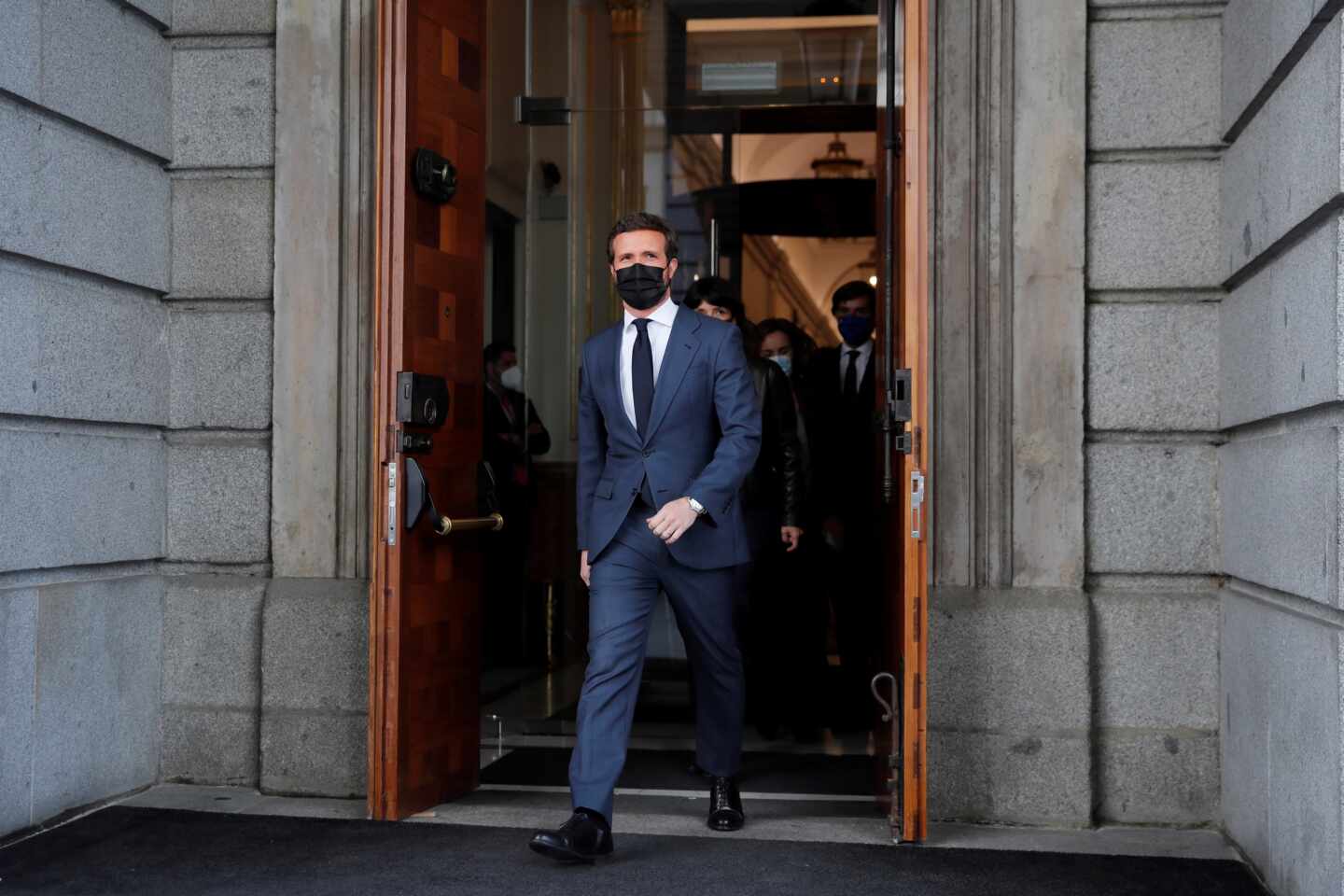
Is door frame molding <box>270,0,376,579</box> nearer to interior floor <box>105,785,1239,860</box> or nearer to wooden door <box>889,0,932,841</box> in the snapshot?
interior floor <box>105,785,1239,860</box>

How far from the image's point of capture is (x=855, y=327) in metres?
6.38

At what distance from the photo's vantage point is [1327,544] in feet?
11.6

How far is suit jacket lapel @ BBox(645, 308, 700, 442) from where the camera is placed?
4.50m

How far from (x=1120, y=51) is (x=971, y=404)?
1.33 m

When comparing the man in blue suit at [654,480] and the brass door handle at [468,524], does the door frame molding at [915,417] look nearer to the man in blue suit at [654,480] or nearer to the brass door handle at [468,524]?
the man in blue suit at [654,480]

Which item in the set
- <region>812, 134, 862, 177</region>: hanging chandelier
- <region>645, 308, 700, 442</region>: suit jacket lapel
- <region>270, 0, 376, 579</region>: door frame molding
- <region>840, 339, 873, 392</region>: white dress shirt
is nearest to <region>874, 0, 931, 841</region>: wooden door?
<region>645, 308, 700, 442</region>: suit jacket lapel

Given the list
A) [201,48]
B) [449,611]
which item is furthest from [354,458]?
[201,48]

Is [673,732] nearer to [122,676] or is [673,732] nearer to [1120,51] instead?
[122,676]

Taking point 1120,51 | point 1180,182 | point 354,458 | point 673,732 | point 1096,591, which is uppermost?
point 1120,51

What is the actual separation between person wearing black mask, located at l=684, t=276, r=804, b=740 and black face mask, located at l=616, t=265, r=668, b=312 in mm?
1157

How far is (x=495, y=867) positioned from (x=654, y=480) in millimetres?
1241

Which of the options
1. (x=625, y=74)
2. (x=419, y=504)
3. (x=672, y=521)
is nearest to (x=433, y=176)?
(x=419, y=504)

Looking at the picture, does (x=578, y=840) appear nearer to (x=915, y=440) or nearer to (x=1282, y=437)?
(x=915, y=440)

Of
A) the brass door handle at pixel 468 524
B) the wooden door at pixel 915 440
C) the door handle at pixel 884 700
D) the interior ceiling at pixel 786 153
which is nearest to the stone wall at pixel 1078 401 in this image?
the door handle at pixel 884 700
